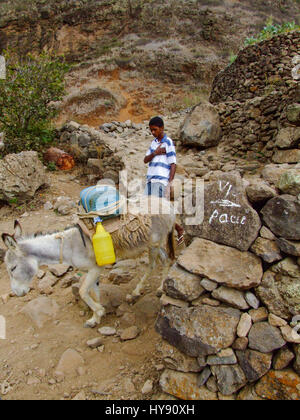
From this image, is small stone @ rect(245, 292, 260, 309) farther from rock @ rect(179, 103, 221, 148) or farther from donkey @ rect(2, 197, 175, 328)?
rock @ rect(179, 103, 221, 148)

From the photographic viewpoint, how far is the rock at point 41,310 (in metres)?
3.93

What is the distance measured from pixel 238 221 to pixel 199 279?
0.68m

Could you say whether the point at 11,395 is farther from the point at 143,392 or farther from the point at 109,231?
the point at 109,231

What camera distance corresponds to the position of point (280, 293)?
2.45 meters

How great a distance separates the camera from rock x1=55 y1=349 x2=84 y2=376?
10.3 feet

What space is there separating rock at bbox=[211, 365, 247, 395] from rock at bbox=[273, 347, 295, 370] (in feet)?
0.98

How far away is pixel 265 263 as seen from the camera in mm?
2672

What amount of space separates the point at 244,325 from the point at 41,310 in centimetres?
291

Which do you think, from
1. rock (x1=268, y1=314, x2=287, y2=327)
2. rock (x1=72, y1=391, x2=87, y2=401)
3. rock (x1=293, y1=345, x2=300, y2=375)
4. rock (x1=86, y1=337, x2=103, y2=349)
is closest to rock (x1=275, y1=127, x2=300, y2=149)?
rock (x1=268, y1=314, x2=287, y2=327)

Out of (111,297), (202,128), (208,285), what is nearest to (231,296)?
(208,285)

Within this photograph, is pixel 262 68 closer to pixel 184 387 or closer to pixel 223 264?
pixel 223 264

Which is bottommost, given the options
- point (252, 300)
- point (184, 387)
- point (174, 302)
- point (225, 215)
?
point (184, 387)

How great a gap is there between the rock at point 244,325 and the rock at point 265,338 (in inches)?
1.6

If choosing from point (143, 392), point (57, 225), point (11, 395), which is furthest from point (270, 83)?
point (11, 395)
